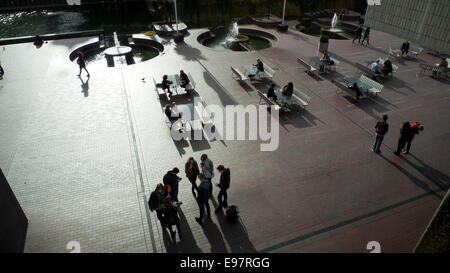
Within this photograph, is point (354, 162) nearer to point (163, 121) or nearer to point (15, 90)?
point (163, 121)

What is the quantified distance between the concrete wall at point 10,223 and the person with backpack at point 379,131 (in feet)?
36.6

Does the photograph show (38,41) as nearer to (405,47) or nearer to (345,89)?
(345,89)

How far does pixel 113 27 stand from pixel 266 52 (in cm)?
1899

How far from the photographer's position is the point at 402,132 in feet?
33.0

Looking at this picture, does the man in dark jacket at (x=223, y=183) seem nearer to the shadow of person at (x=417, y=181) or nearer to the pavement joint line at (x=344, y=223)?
the pavement joint line at (x=344, y=223)

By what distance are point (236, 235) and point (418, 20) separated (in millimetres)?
20400

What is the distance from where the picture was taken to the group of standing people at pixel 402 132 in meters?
9.96

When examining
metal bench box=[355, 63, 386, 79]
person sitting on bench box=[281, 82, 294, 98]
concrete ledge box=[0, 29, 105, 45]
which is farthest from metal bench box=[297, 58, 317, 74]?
concrete ledge box=[0, 29, 105, 45]

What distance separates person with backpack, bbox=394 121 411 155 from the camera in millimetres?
9914

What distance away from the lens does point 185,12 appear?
37719mm

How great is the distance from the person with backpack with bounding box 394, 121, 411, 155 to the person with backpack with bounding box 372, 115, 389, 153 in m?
0.50

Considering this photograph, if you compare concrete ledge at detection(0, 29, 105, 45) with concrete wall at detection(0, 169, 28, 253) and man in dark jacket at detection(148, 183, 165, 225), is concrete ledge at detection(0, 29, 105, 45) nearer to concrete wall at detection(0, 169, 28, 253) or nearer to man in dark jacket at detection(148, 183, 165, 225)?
concrete wall at detection(0, 169, 28, 253)

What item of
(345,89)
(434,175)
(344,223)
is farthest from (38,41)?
(434,175)
